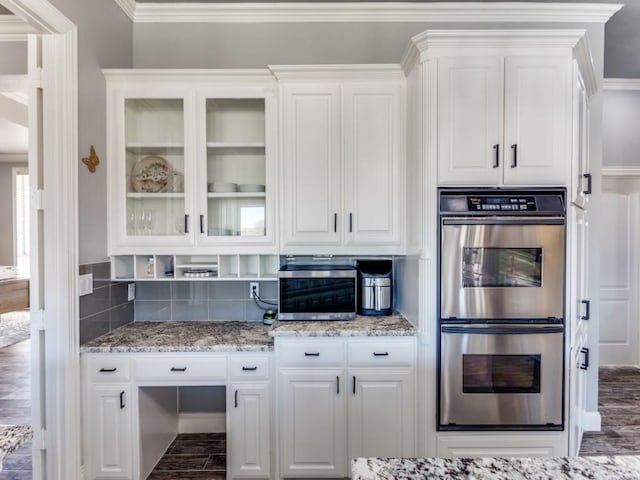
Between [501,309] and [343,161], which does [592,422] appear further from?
[343,161]

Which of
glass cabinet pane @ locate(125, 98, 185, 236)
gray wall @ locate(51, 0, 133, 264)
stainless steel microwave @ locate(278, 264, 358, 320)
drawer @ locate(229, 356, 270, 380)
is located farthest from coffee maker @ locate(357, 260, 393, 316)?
gray wall @ locate(51, 0, 133, 264)

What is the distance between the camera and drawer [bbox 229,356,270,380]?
2125 millimetres

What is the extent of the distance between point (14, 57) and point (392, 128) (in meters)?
2.32

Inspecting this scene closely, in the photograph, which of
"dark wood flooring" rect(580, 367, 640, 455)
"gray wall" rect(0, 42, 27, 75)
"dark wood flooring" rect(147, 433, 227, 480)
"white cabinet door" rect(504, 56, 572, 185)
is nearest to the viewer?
"white cabinet door" rect(504, 56, 572, 185)

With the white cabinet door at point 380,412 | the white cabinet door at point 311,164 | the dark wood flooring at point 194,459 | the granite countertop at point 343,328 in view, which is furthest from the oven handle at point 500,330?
the dark wood flooring at point 194,459

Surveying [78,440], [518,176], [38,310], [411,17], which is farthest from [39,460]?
[411,17]

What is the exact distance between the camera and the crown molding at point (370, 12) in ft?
8.61

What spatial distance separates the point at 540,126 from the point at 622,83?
8.80 ft

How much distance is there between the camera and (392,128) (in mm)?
2361

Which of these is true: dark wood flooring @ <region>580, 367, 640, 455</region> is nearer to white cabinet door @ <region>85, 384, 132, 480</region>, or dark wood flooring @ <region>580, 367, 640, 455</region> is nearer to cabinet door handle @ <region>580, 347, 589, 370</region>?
cabinet door handle @ <region>580, 347, 589, 370</region>

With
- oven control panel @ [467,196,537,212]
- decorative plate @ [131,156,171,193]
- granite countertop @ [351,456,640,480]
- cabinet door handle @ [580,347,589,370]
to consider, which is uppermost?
decorative plate @ [131,156,171,193]

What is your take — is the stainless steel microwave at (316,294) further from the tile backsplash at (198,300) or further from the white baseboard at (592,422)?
the white baseboard at (592,422)

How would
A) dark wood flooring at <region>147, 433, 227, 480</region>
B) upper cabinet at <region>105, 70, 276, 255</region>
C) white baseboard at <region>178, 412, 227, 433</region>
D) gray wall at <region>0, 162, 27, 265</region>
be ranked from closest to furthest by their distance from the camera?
dark wood flooring at <region>147, 433, 227, 480</region> → upper cabinet at <region>105, 70, 276, 255</region> → white baseboard at <region>178, 412, 227, 433</region> → gray wall at <region>0, 162, 27, 265</region>

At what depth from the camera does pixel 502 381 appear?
2.03 metres
